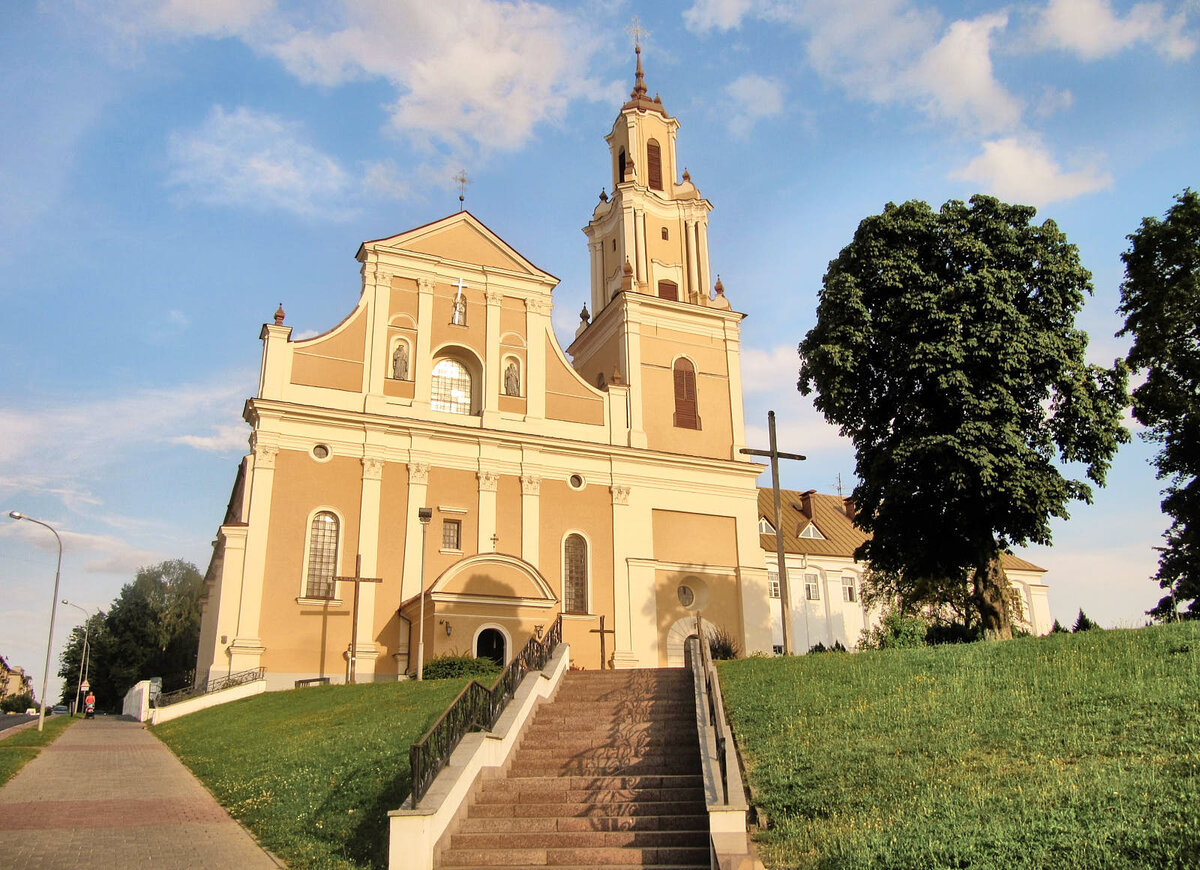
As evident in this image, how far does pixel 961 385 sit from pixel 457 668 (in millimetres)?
14230

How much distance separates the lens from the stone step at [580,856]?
33.7 ft

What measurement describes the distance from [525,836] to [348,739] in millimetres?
5955

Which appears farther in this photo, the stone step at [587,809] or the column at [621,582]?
the column at [621,582]

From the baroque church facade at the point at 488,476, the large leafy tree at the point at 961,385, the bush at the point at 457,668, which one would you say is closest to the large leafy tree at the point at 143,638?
the baroque church facade at the point at 488,476

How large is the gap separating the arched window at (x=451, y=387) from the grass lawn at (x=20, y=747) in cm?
1460

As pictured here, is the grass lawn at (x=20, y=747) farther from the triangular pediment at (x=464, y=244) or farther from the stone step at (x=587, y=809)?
the triangular pediment at (x=464, y=244)

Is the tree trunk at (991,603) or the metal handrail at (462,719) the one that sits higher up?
the tree trunk at (991,603)

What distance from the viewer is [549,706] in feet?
54.4

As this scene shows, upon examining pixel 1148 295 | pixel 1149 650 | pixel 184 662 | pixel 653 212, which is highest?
pixel 653 212

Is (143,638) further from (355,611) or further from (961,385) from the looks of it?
(961,385)

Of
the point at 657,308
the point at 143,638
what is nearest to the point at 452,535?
the point at 657,308

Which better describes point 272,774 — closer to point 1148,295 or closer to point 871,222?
point 871,222

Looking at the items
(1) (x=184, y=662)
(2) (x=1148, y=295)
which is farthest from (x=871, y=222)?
(1) (x=184, y=662)

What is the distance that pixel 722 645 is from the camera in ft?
90.9
